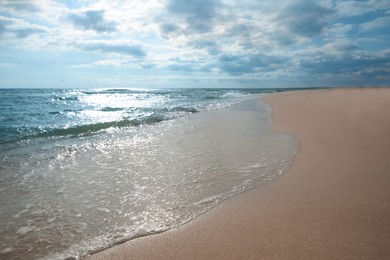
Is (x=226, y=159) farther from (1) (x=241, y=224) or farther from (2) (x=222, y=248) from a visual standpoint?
(2) (x=222, y=248)

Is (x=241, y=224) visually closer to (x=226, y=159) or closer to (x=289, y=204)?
(x=289, y=204)

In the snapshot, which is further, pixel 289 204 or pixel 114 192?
pixel 114 192

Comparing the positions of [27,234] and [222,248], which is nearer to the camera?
[222,248]

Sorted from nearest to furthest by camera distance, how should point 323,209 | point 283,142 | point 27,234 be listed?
point 27,234 < point 323,209 < point 283,142

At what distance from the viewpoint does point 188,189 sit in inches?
178

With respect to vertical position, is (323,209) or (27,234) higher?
(323,209)

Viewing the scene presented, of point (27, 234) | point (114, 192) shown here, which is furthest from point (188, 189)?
point (27, 234)

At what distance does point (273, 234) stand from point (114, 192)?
106 inches

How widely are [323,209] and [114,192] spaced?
3214 mm

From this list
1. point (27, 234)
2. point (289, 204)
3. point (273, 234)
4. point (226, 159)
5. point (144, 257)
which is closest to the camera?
point (144, 257)

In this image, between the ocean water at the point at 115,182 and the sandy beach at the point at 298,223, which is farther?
the ocean water at the point at 115,182

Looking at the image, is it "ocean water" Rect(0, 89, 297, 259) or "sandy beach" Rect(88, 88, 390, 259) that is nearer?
"sandy beach" Rect(88, 88, 390, 259)

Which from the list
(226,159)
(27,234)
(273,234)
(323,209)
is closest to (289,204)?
(323,209)

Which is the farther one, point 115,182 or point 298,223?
point 115,182
